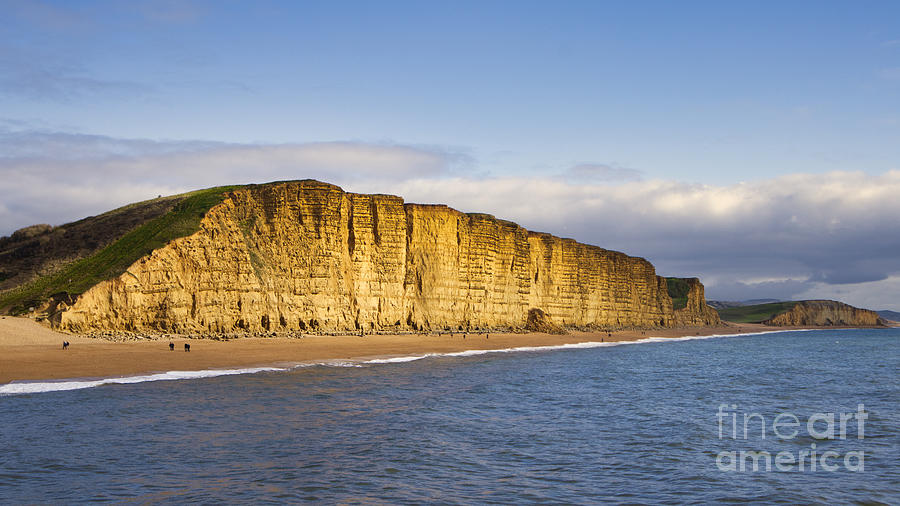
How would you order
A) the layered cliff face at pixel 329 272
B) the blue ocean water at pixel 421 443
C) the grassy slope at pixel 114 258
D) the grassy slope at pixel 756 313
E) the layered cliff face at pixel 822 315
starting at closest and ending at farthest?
the blue ocean water at pixel 421 443, the grassy slope at pixel 114 258, the layered cliff face at pixel 329 272, the layered cliff face at pixel 822 315, the grassy slope at pixel 756 313

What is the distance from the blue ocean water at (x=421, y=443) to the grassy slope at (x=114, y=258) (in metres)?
16.6

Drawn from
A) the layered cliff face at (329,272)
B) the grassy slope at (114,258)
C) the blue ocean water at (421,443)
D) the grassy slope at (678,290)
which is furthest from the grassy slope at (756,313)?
the grassy slope at (114,258)

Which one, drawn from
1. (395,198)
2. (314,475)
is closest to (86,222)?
(395,198)

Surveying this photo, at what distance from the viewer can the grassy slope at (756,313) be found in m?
173

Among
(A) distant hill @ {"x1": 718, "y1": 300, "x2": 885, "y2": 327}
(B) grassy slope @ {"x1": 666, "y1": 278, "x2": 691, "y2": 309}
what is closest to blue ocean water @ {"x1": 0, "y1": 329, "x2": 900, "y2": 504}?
(B) grassy slope @ {"x1": 666, "y1": 278, "x2": 691, "y2": 309}

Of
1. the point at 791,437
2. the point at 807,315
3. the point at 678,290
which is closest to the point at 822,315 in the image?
the point at 807,315

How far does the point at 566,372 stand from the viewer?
32188 millimetres

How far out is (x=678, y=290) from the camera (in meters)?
138

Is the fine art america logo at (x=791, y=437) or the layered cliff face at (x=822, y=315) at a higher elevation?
the layered cliff face at (x=822, y=315)

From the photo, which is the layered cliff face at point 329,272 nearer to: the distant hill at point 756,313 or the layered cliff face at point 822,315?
the layered cliff face at point 822,315

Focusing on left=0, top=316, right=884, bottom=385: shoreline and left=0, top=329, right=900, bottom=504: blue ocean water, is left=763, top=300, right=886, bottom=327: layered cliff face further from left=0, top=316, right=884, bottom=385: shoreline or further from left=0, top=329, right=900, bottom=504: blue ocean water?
left=0, top=329, right=900, bottom=504: blue ocean water

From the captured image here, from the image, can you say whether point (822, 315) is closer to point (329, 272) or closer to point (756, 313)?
point (756, 313)

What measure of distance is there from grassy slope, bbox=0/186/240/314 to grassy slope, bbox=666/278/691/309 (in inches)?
4232

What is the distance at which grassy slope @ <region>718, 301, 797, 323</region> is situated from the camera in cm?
17262
